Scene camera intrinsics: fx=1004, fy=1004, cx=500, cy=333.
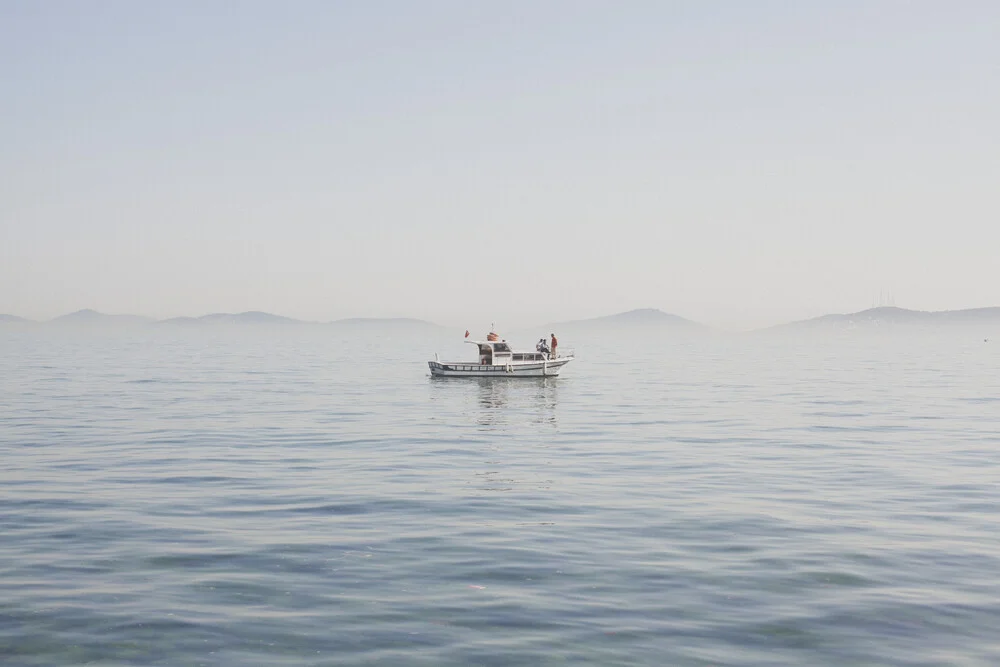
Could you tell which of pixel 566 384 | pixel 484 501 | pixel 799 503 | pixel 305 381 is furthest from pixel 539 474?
pixel 305 381

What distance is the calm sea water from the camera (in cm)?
1578

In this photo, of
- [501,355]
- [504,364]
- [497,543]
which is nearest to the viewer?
[497,543]

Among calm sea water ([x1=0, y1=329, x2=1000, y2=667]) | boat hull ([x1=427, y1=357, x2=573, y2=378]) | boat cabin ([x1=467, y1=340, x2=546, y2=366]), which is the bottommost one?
calm sea water ([x1=0, y1=329, x2=1000, y2=667])

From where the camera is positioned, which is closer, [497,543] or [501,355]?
[497,543]

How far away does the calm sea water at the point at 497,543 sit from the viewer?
15781mm

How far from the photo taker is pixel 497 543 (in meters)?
22.5

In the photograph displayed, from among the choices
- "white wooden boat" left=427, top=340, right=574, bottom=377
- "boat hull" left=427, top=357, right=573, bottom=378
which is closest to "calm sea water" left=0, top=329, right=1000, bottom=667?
"boat hull" left=427, top=357, right=573, bottom=378

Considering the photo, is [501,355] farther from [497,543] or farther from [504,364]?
[497,543]

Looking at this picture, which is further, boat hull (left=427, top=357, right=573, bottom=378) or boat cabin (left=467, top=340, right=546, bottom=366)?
boat cabin (left=467, top=340, right=546, bottom=366)

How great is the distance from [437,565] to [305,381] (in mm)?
72609

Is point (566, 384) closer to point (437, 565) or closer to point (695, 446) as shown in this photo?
point (695, 446)

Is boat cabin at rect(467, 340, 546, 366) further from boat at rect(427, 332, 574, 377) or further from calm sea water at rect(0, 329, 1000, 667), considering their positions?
calm sea water at rect(0, 329, 1000, 667)

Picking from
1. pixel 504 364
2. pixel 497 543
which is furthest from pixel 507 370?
pixel 497 543

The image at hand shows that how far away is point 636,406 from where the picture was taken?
2514 inches
